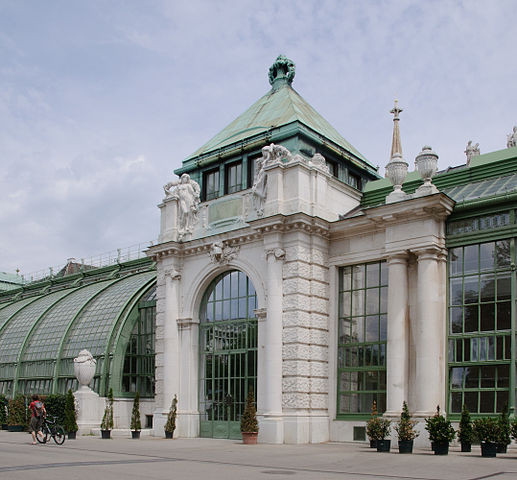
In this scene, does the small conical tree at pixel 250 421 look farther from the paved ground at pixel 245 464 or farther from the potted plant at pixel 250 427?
the paved ground at pixel 245 464

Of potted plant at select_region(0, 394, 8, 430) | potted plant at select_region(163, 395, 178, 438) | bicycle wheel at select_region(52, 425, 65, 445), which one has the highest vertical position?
bicycle wheel at select_region(52, 425, 65, 445)

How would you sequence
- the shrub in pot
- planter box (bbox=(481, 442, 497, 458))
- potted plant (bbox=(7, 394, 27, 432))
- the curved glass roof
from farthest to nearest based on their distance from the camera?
1. the curved glass roof
2. potted plant (bbox=(7, 394, 27, 432))
3. the shrub in pot
4. planter box (bbox=(481, 442, 497, 458))

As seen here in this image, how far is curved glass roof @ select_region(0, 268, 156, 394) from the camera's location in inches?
1491

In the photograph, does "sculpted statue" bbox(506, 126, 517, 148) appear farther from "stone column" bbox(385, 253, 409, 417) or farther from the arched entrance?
the arched entrance

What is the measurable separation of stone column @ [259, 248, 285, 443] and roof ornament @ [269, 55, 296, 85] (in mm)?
13541

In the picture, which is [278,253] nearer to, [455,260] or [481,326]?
[455,260]

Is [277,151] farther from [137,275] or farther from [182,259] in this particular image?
[137,275]

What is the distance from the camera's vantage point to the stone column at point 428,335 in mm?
24484

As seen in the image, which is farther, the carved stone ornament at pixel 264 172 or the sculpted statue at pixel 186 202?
the sculpted statue at pixel 186 202

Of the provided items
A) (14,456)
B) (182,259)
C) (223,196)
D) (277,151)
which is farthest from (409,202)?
(14,456)

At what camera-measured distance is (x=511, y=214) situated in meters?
24.3

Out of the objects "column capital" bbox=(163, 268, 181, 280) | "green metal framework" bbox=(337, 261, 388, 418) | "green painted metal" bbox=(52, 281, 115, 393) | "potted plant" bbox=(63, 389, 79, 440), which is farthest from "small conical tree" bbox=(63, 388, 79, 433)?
"green metal framework" bbox=(337, 261, 388, 418)

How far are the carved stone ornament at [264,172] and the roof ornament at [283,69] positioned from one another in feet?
30.4

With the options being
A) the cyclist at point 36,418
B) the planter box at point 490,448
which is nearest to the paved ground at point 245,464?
the planter box at point 490,448
